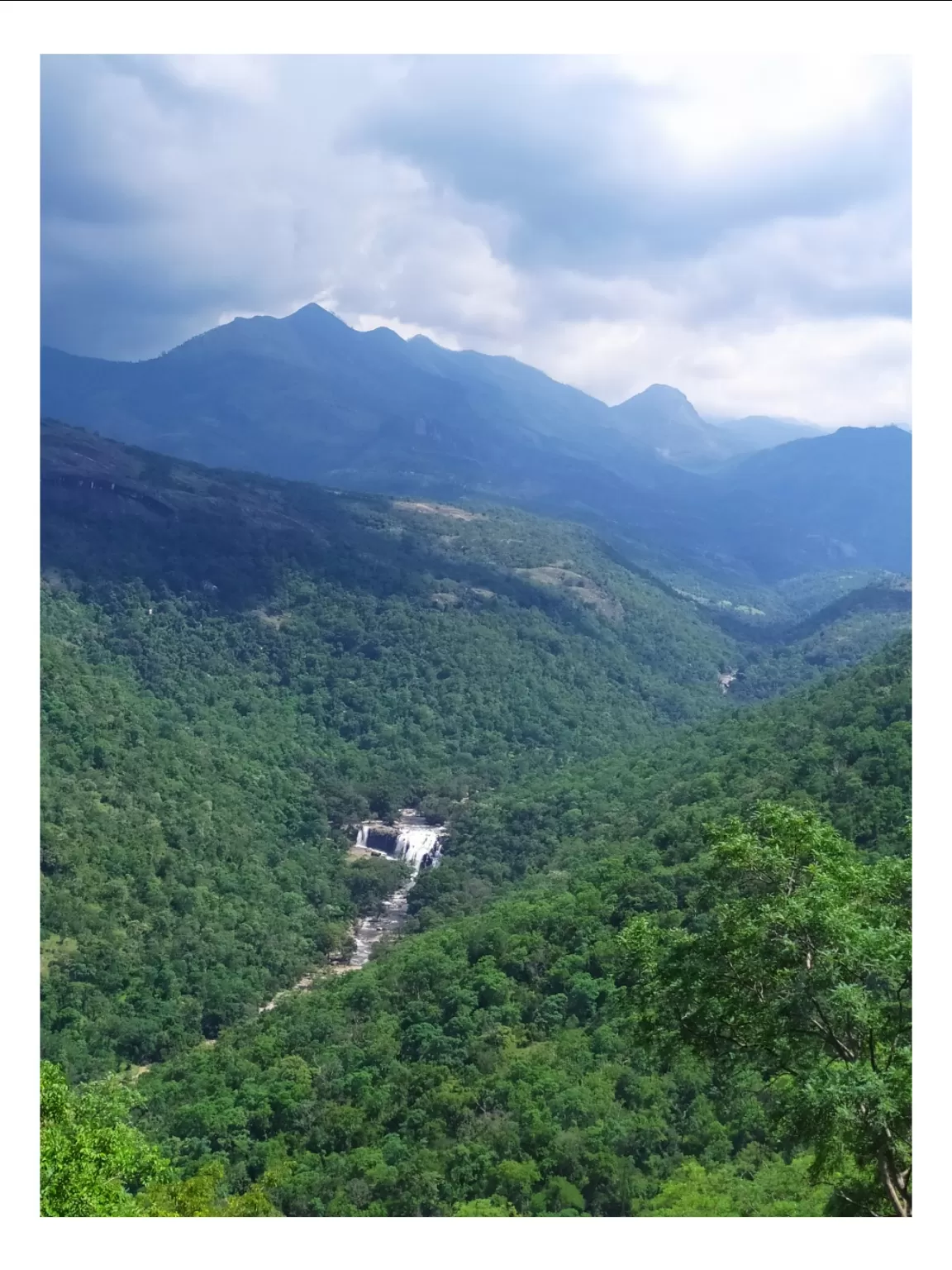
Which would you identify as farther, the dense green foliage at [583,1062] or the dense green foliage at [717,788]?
the dense green foliage at [717,788]

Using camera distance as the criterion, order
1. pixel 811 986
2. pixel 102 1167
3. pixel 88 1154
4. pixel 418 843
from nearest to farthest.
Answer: pixel 811 986 < pixel 88 1154 < pixel 102 1167 < pixel 418 843

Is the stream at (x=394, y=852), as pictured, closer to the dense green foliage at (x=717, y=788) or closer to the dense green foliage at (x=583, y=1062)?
the dense green foliage at (x=717, y=788)

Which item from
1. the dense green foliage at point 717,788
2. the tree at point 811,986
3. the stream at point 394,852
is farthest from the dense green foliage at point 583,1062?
the stream at point 394,852

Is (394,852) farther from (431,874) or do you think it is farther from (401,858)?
(431,874)

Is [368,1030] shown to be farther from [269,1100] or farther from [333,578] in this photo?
[333,578]

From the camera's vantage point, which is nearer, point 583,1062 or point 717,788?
point 583,1062

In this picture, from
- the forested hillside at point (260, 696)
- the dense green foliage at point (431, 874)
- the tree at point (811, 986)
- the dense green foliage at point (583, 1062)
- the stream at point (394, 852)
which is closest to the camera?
the tree at point (811, 986)

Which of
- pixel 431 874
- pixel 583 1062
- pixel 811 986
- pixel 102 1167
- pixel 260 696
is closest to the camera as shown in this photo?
pixel 811 986

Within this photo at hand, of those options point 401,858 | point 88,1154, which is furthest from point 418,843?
point 88,1154
